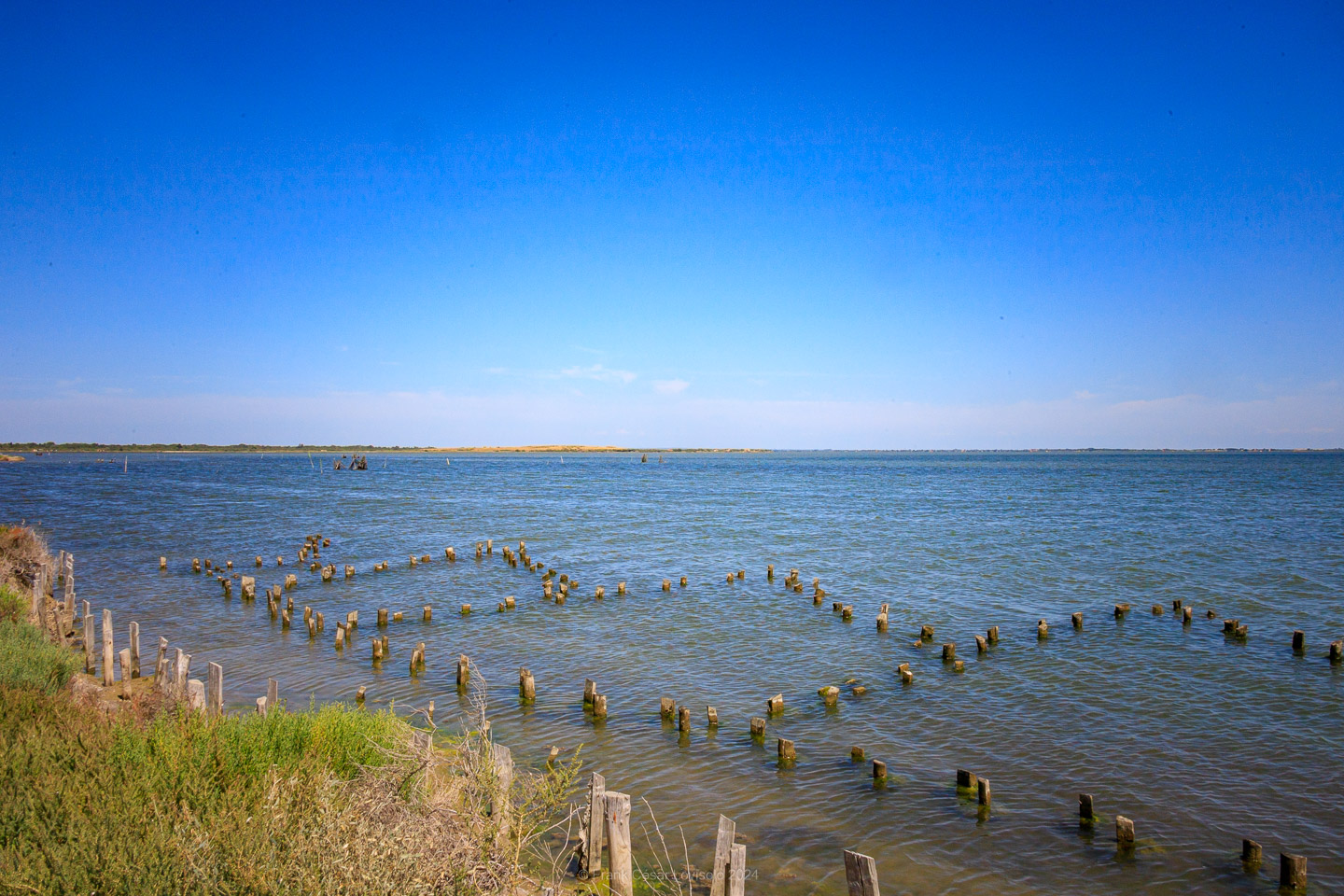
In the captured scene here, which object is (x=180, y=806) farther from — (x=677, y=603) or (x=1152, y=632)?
(x=1152, y=632)

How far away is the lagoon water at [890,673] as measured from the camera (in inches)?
380

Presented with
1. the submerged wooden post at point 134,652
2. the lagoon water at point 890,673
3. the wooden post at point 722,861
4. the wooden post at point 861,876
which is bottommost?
the lagoon water at point 890,673

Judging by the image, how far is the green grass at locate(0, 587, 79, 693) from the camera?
34.3ft

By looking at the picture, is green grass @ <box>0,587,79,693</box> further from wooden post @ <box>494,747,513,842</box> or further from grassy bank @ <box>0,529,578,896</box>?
wooden post @ <box>494,747,513,842</box>

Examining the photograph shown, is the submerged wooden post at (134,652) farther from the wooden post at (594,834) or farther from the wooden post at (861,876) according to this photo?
the wooden post at (861,876)

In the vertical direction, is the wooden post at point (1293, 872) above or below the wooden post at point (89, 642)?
below

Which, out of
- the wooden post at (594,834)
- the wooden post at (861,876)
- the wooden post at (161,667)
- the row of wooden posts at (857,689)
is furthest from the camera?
the wooden post at (161,667)

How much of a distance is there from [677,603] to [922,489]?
67.4m

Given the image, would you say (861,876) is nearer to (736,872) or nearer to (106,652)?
(736,872)

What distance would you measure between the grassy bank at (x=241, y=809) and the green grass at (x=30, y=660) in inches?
46.1

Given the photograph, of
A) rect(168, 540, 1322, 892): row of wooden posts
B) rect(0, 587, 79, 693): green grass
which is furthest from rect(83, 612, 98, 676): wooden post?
rect(168, 540, 1322, 892): row of wooden posts

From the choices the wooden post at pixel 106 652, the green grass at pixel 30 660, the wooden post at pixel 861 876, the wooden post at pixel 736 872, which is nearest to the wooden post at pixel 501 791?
the wooden post at pixel 736 872

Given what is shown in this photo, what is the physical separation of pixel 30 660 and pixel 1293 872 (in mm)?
17179

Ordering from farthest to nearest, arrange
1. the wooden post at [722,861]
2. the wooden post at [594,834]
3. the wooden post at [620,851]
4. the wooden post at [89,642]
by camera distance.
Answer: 1. the wooden post at [89,642]
2. the wooden post at [594,834]
3. the wooden post at [620,851]
4. the wooden post at [722,861]
